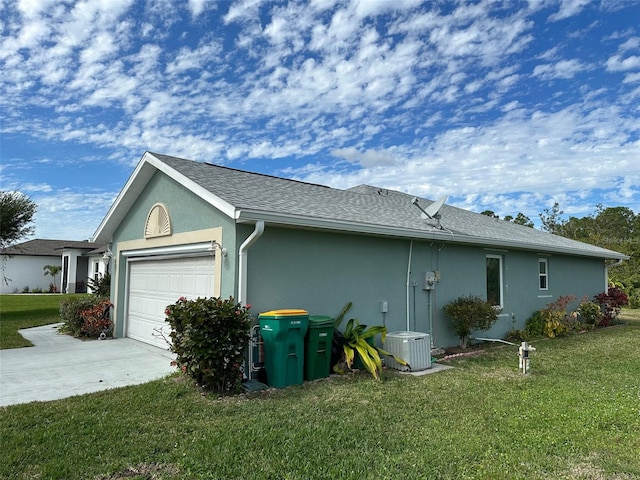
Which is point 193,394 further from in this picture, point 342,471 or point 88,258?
point 88,258

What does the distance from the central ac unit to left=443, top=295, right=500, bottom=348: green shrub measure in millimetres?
2241

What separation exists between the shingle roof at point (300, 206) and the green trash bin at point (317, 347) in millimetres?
1664

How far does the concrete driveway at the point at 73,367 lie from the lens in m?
6.14

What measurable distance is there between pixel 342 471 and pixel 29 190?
63.0 feet

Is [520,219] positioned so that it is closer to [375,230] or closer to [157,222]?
[375,230]

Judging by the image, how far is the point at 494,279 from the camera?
38.0 feet

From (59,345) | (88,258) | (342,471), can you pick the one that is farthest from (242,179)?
(88,258)

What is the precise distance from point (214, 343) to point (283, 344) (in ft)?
3.48

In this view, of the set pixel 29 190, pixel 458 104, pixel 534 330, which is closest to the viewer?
pixel 534 330

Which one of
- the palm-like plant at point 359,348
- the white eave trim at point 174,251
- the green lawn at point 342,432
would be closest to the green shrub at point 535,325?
the green lawn at point 342,432

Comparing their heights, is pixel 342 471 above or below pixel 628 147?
below

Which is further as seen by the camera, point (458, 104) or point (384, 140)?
point (384, 140)

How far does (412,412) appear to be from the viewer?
5.23m

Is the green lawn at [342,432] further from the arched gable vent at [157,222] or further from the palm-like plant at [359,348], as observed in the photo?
the arched gable vent at [157,222]
